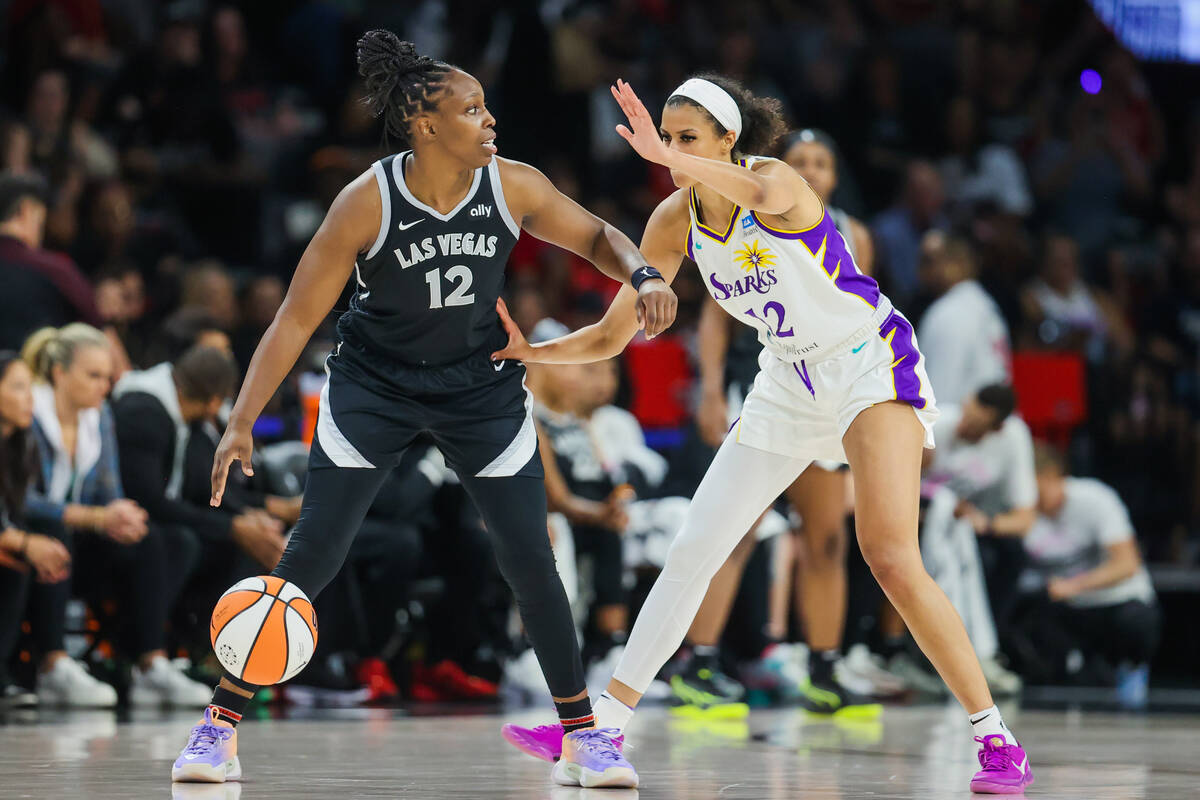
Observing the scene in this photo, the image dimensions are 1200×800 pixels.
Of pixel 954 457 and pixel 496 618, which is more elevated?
pixel 954 457

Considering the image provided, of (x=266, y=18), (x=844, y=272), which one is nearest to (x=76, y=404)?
(x=844, y=272)

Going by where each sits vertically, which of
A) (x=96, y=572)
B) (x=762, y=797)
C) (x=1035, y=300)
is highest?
(x=1035, y=300)

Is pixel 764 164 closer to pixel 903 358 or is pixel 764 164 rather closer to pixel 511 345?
pixel 903 358

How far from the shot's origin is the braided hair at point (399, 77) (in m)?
4.55

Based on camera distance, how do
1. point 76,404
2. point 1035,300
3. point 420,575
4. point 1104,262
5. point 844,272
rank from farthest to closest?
1. point 1104,262
2. point 1035,300
3. point 420,575
4. point 76,404
5. point 844,272

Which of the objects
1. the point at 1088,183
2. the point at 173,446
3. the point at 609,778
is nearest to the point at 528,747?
the point at 609,778

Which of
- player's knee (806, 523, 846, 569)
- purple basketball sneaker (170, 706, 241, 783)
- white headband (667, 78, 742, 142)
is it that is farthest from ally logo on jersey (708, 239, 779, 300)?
player's knee (806, 523, 846, 569)

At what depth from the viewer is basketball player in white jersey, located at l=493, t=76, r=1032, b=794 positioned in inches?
184

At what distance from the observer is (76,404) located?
23.8ft

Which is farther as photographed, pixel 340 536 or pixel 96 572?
pixel 96 572

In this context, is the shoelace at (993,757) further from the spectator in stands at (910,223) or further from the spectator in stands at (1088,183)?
the spectator in stands at (1088,183)

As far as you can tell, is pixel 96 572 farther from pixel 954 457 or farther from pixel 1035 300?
pixel 1035 300

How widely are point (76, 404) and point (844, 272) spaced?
377 cm

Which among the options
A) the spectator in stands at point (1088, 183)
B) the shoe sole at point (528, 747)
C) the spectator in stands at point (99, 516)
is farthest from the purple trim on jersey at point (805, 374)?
the spectator in stands at point (1088, 183)
